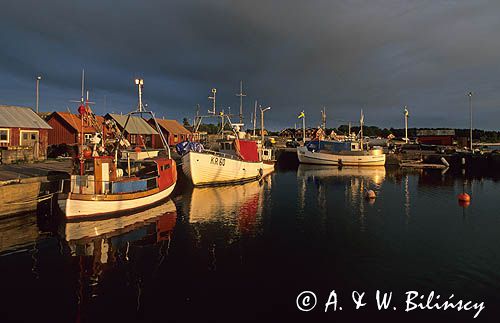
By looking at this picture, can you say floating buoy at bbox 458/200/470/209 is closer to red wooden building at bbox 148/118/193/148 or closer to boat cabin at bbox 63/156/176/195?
boat cabin at bbox 63/156/176/195

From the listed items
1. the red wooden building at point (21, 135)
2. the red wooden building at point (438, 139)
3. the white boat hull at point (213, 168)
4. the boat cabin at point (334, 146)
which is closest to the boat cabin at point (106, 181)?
the white boat hull at point (213, 168)

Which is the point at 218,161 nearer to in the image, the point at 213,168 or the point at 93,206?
the point at 213,168

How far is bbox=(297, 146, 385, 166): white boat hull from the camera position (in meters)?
64.3

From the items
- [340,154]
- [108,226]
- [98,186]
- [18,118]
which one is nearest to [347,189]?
[108,226]

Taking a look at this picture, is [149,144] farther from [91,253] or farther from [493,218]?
[493,218]

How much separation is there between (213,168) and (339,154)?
3834cm

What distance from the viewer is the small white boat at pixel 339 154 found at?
A: 6450cm

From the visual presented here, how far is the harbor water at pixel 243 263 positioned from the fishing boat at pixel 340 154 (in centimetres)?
3936

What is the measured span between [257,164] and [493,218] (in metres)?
26.4

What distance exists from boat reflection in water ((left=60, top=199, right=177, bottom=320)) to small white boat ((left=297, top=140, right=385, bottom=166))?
161ft

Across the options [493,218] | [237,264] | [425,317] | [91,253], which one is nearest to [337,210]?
[493,218]

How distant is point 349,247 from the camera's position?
53.6ft

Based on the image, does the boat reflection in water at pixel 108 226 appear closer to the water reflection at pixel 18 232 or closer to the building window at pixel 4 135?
the water reflection at pixel 18 232

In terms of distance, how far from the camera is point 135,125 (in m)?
56.8
